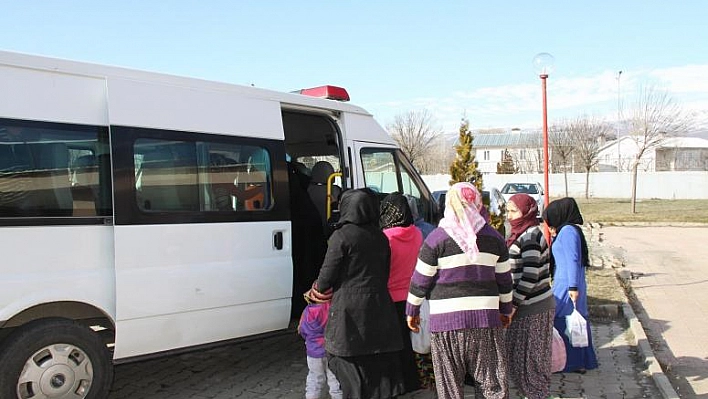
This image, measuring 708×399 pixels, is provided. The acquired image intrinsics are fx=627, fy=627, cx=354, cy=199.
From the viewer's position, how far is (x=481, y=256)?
397 cm

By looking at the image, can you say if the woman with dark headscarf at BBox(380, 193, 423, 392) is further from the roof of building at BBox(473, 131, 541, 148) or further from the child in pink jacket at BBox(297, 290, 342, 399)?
the roof of building at BBox(473, 131, 541, 148)

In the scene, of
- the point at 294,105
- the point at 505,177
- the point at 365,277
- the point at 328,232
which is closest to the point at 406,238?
the point at 365,277

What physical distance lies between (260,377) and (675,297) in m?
6.95

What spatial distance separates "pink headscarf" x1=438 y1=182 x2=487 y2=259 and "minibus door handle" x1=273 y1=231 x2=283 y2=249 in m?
1.95

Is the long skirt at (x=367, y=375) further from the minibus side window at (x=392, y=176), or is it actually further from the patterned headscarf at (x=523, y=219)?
the minibus side window at (x=392, y=176)

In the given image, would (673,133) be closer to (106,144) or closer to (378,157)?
(378,157)

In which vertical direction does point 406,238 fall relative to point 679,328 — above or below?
above

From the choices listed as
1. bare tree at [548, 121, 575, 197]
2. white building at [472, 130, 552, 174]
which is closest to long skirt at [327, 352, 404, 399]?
bare tree at [548, 121, 575, 197]

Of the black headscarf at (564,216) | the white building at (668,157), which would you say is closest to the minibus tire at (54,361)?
the black headscarf at (564,216)

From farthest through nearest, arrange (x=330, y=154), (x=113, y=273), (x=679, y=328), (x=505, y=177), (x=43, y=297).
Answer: (x=505, y=177) → (x=679, y=328) → (x=330, y=154) → (x=113, y=273) → (x=43, y=297)

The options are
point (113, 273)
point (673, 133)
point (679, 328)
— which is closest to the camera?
point (113, 273)

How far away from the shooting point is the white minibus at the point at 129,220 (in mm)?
4281

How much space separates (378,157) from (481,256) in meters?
2.99

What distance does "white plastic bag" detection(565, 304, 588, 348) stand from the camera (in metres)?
5.73
